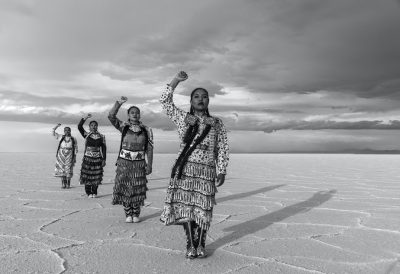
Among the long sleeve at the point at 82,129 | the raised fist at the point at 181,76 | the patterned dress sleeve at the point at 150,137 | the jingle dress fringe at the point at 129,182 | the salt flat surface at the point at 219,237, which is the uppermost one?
the raised fist at the point at 181,76

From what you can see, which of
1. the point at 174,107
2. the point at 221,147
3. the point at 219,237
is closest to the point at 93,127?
the point at 219,237

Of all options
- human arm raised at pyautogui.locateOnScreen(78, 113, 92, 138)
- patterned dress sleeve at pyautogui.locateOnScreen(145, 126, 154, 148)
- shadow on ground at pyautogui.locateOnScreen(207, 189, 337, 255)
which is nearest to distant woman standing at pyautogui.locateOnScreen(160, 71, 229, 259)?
shadow on ground at pyautogui.locateOnScreen(207, 189, 337, 255)

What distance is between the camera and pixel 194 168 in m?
3.58

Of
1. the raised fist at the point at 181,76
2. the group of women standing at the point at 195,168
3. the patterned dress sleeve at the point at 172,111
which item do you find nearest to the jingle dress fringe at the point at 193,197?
the group of women standing at the point at 195,168

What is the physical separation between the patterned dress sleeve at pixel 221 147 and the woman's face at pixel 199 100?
21cm

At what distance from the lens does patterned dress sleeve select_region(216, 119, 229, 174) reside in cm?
362

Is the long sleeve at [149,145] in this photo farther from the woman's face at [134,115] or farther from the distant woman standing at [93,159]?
the distant woman standing at [93,159]

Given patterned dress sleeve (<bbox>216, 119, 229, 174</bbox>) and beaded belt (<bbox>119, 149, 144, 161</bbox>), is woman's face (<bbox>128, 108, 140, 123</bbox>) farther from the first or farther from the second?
patterned dress sleeve (<bbox>216, 119, 229, 174</bbox>)

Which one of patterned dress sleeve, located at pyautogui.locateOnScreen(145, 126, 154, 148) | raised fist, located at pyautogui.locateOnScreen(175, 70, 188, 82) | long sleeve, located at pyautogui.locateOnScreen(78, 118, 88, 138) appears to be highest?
raised fist, located at pyautogui.locateOnScreen(175, 70, 188, 82)

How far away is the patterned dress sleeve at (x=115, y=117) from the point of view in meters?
5.09

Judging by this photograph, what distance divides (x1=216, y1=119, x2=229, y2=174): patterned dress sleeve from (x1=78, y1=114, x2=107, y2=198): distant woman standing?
169 inches

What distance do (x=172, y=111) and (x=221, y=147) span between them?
52 cm

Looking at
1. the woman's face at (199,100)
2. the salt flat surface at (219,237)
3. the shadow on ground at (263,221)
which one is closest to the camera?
the salt flat surface at (219,237)

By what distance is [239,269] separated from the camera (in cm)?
335
